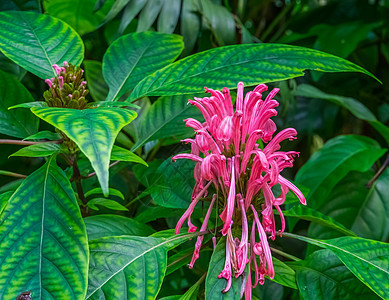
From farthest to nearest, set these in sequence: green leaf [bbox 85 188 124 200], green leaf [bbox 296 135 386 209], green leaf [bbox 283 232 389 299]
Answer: green leaf [bbox 296 135 386 209], green leaf [bbox 85 188 124 200], green leaf [bbox 283 232 389 299]

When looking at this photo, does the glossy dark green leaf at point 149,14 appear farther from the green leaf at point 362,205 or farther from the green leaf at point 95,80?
the green leaf at point 362,205

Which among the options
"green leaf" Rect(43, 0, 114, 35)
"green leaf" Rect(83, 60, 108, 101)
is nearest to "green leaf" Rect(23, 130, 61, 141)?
"green leaf" Rect(83, 60, 108, 101)

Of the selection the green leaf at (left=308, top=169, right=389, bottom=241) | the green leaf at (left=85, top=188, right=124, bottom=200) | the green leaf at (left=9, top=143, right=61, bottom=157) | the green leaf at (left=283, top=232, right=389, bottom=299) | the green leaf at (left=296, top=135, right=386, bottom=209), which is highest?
the green leaf at (left=9, top=143, right=61, bottom=157)

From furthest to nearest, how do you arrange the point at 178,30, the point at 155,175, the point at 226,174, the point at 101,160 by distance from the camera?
the point at 178,30, the point at 155,175, the point at 226,174, the point at 101,160

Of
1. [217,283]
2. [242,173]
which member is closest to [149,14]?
[242,173]

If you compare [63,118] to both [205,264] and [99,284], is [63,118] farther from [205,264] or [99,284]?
[205,264]

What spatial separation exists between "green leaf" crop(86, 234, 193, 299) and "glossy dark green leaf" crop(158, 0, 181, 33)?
495mm

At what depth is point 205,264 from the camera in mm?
572

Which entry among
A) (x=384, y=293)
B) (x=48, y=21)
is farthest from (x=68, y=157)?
(x=384, y=293)

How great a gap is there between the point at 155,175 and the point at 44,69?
0.18 metres

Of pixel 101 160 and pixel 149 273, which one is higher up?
pixel 101 160

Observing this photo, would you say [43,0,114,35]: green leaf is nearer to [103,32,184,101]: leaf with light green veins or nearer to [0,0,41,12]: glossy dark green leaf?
[0,0,41,12]: glossy dark green leaf

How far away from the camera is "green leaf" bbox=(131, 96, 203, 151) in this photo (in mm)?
534

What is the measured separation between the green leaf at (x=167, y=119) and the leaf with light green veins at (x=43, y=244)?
0.55 feet
